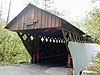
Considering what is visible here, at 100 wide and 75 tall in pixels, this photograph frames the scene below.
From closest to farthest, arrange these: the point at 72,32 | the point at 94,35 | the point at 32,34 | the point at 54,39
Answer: the point at 94,35, the point at 72,32, the point at 32,34, the point at 54,39

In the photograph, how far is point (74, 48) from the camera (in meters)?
6.83

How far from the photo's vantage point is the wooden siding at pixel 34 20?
8.20 m

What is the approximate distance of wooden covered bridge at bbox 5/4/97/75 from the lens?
8.37 metres

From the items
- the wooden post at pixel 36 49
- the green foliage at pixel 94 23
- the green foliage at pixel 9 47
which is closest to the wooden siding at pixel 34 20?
the green foliage at pixel 94 23

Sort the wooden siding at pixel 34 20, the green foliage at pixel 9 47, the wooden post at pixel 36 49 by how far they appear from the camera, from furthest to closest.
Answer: the green foliage at pixel 9 47, the wooden post at pixel 36 49, the wooden siding at pixel 34 20

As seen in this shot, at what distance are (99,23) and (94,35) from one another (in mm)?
1019

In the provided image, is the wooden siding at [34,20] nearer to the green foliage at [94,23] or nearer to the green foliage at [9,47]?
the green foliage at [94,23]

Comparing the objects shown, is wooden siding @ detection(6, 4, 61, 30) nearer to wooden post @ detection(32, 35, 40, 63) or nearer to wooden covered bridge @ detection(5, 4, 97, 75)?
wooden covered bridge @ detection(5, 4, 97, 75)

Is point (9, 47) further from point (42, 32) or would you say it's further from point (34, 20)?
point (34, 20)

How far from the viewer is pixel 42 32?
1139 cm

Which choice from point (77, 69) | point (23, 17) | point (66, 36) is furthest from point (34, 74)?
point (23, 17)

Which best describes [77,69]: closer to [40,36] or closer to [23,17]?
[23,17]

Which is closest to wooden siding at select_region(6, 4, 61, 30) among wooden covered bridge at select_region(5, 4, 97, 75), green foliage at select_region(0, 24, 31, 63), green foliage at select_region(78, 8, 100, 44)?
wooden covered bridge at select_region(5, 4, 97, 75)

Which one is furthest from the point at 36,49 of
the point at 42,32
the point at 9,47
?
the point at 9,47
